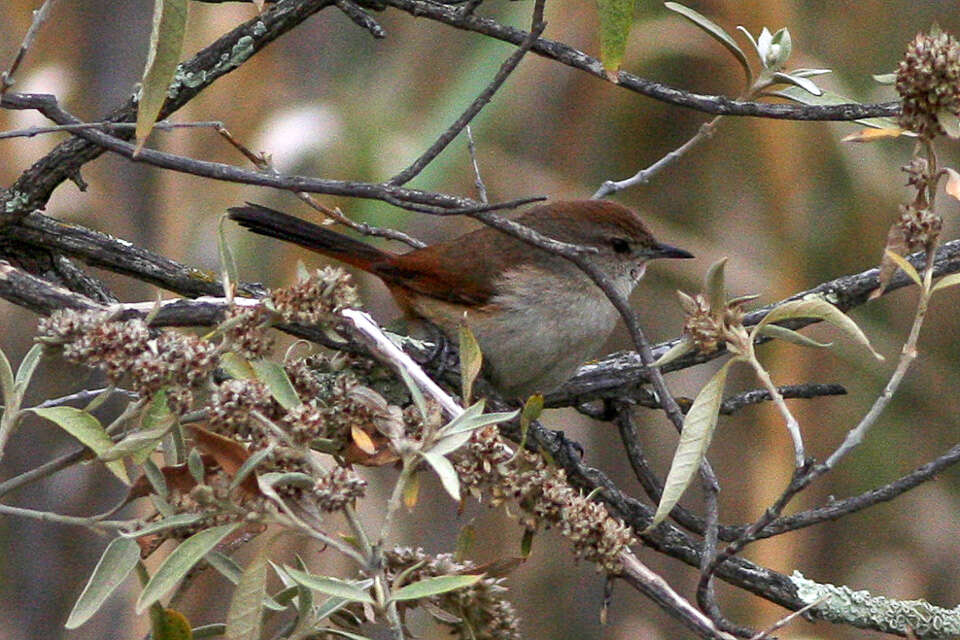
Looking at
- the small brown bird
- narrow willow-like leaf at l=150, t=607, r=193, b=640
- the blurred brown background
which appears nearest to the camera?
narrow willow-like leaf at l=150, t=607, r=193, b=640

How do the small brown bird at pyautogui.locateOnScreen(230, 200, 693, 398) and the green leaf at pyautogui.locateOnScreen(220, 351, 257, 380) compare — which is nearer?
the green leaf at pyautogui.locateOnScreen(220, 351, 257, 380)

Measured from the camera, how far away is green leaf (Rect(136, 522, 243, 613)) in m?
1.92

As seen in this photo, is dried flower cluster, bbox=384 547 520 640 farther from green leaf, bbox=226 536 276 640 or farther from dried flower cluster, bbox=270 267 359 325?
dried flower cluster, bbox=270 267 359 325

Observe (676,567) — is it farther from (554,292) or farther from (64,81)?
(64,81)

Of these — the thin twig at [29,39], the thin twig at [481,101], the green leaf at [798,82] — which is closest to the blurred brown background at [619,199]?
the green leaf at [798,82]

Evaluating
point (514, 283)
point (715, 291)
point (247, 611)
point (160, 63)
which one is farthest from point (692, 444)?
point (514, 283)

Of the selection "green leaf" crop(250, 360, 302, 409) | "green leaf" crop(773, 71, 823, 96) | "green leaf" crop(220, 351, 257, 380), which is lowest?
"green leaf" crop(250, 360, 302, 409)

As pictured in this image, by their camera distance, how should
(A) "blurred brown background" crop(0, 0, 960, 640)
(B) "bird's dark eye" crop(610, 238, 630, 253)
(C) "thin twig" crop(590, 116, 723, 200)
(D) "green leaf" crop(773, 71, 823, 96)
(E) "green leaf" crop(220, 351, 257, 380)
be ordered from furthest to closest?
1. (A) "blurred brown background" crop(0, 0, 960, 640)
2. (B) "bird's dark eye" crop(610, 238, 630, 253)
3. (C) "thin twig" crop(590, 116, 723, 200)
4. (D) "green leaf" crop(773, 71, 823, 96)
5. (E) "green leaf" crop(220, 351, 257, 380)

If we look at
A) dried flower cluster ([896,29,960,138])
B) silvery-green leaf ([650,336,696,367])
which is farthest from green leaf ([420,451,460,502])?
dried flower cluster ([896,29,960,138])

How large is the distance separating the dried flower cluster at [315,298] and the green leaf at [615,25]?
2.11 feet

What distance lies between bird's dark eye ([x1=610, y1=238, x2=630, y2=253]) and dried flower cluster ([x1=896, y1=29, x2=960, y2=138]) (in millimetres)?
2380

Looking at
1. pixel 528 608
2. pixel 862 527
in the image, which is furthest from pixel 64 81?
pixel 862 527

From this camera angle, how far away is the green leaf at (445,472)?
188cm

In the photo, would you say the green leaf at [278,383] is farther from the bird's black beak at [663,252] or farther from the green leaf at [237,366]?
the bird's black beak at [663,252]
